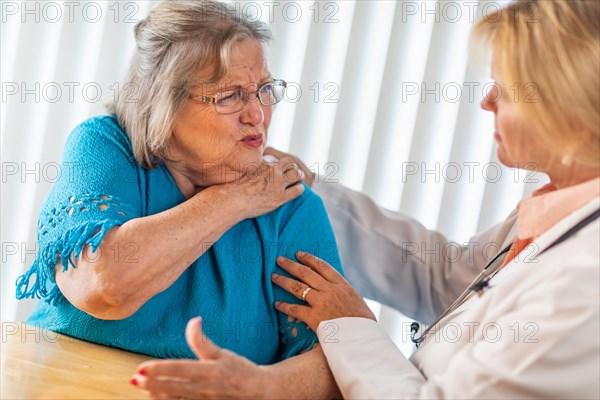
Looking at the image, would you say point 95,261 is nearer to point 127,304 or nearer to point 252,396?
point 127,304

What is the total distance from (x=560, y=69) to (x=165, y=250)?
848mm

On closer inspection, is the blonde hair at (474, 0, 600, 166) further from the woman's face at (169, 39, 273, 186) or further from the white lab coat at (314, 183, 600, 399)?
the woman's face at (169, 39, 273, 186)

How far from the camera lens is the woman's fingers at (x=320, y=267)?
72.7 inches

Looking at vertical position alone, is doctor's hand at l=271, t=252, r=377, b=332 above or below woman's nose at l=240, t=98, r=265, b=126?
below

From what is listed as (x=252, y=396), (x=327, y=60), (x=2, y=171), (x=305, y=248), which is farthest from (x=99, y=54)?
(x=252, y=396)

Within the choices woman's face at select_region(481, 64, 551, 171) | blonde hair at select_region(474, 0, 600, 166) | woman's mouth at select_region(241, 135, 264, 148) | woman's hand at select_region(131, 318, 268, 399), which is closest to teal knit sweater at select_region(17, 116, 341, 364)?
woman's mouth at select_region(241, 135, 264, 148)

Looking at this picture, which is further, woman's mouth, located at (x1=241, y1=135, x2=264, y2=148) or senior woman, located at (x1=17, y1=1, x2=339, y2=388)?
woman's mouth, located at (x1=241, y1=135, x2=264, y2=148)

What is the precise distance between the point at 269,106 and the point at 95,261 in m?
0.57

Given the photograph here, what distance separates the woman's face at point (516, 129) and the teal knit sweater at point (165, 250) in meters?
0.63

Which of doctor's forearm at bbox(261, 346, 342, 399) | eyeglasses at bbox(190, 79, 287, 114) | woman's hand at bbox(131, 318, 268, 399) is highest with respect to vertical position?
eyeglasses at bbox(190, 79, 287, 114)

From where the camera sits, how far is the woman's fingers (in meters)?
→ 1.85

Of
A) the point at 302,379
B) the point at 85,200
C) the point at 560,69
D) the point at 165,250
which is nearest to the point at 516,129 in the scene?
the point at 560,69

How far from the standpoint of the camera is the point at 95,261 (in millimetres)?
1646

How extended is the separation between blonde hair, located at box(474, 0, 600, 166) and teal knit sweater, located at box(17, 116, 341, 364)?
0.73 m
